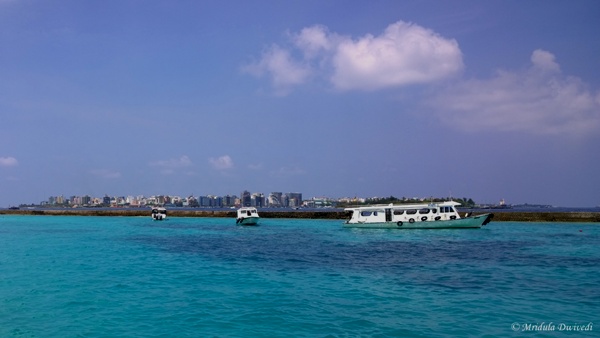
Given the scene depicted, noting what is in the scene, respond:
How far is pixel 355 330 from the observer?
12.9 m

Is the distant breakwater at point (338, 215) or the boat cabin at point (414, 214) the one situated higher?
the boat cabin at point (414, 214)

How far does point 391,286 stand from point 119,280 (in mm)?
13173

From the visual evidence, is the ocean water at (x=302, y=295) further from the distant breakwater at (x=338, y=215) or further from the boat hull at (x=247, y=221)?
the distant breakwater at (x=338, y=215)

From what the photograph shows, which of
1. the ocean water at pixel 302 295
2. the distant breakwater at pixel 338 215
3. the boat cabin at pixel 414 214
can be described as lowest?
the distant breakwater at pixel 338 215

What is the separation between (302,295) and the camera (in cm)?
1783

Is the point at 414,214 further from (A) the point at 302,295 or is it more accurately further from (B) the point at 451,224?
(A) the point at 302,295

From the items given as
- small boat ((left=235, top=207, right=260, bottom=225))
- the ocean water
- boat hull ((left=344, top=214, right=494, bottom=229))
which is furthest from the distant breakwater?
the ocean water

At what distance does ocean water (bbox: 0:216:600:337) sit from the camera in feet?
43.9

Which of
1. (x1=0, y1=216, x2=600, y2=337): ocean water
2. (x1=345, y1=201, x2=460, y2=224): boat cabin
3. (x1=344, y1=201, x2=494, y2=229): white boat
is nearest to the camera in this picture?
(x1=0, y1=216, x2=600, y2=337): ocean water

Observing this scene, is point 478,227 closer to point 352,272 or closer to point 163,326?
point 352,272

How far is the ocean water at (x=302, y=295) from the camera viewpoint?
13367 mm

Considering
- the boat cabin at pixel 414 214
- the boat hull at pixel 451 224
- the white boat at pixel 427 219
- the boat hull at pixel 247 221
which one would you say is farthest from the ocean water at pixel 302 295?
the boat hull at pixel 247 221

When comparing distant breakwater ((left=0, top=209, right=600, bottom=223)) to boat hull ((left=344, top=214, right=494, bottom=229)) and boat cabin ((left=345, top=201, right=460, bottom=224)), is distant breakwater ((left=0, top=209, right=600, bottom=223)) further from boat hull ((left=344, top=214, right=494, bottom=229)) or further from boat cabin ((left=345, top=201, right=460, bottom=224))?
boat cabin ((left=345, top=201, right=460, bottom=224))

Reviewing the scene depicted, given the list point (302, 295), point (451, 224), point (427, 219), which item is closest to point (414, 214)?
point (427, 219)
